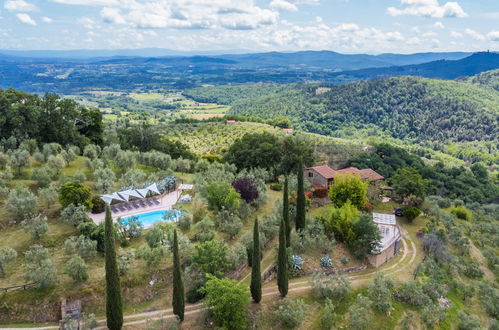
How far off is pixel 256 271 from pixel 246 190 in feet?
44.9

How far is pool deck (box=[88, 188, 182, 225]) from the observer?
1308 inches

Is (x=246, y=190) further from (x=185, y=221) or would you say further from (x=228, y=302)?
(x=228, y=302)

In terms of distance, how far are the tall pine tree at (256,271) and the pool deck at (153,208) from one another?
14.8m

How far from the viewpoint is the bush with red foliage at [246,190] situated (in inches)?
1453

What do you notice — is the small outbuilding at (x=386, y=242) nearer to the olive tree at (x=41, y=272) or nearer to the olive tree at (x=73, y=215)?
the olive tree at (x=41, y=272)

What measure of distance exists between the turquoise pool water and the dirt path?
8846mm

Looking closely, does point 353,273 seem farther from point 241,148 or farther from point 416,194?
point 241,148

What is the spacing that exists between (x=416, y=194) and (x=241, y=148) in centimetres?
2349

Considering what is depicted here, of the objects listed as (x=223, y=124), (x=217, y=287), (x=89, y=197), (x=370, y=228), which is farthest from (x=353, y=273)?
(x=223, y=124)

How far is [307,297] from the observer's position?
26.0 meters

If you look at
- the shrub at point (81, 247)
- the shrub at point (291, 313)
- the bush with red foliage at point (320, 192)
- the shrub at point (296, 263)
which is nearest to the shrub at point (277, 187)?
the bush with red foliage at point (320, 192)

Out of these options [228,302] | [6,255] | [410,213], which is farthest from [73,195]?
[410,213]

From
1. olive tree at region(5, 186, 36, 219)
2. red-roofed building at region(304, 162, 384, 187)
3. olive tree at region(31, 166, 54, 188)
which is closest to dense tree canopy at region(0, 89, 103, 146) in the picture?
olive tree at region(31, 166, 54, 188)

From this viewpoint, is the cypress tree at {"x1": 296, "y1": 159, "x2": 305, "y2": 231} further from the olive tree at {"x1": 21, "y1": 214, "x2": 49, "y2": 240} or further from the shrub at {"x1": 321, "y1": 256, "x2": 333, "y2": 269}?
the olive tree at {"x1": 21, "y1": 214, "x2": 49, "y2": 240}
